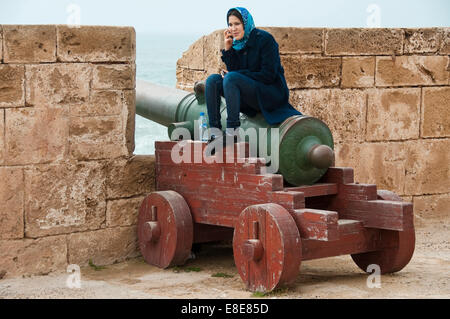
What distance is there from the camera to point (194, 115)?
6.80 meters

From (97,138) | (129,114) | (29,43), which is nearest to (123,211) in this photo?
(97,138)

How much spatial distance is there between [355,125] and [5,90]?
132 inches

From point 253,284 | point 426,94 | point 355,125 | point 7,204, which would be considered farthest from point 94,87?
point 426,94

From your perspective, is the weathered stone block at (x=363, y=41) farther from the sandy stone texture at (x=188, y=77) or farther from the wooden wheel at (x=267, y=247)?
the wooden wheel at (x=267, y=247)

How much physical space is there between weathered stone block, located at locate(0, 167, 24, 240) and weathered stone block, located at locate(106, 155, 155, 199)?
77 centimetres

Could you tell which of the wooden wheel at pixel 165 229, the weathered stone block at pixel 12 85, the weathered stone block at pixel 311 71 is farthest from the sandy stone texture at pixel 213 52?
the weathered stone block at pixel 12 85

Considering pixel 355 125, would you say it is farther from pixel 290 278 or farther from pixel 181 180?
pixel 290 278

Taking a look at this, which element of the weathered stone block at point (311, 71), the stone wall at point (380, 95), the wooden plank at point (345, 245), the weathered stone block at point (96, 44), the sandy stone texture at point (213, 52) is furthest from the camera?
the stone wall at point (380, 95)

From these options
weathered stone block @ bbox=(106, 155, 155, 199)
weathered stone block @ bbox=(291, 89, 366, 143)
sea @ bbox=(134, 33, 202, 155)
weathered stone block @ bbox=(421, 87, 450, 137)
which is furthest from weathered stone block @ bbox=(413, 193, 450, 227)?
sea @ bbox=(134, 33, 202, 155)

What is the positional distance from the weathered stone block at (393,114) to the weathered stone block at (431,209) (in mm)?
651

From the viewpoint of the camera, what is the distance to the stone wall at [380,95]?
7.59 m

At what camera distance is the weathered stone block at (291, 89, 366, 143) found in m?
7.62

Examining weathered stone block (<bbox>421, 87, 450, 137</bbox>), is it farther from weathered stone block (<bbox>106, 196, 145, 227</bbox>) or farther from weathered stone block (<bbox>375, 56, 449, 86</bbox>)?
weathered stone block (<bbox>106, 196, 145, 227</bbox>)

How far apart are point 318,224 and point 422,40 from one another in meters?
3.43
